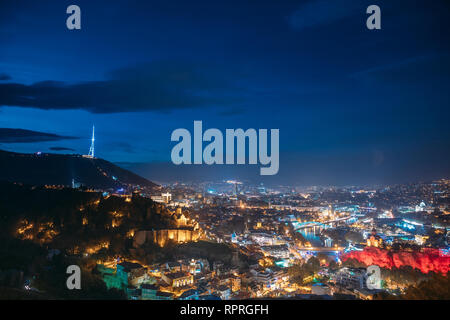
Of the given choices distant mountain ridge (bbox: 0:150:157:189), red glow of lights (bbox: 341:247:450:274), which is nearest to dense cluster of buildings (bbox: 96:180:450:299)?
red glow of lights (bbox: 341:247:450:274)

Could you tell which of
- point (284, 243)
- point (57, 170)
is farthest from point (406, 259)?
point (57, 170)

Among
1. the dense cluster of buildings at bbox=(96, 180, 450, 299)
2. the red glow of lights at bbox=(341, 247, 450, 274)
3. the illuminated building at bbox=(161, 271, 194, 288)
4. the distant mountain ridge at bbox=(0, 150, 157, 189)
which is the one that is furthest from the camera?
the distant mountain ridge at bbox=(0, 150, 157, 189)

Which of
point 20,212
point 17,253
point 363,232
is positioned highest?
point 20,212

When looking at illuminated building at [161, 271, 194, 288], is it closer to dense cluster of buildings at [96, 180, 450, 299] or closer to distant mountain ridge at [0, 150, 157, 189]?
dense cluster of buildings at [96, 180, 450, 299]
